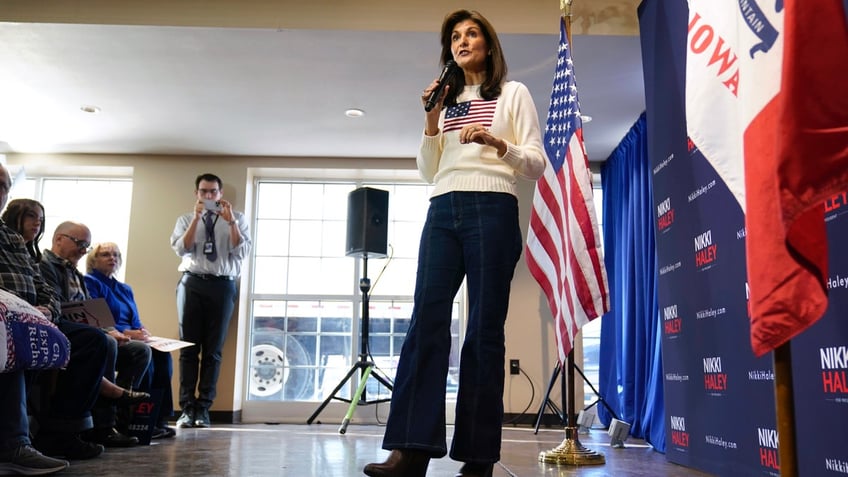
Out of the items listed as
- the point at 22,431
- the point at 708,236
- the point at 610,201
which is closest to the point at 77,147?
the point at 22,431

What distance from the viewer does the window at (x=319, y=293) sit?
5230mm

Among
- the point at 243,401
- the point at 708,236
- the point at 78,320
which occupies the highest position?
the point at 708,236

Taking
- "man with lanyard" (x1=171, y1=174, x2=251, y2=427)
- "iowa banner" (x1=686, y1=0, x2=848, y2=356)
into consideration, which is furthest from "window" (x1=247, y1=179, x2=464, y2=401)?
"iowa banner" (x1=686, y1=0, x2=848, y2=356)

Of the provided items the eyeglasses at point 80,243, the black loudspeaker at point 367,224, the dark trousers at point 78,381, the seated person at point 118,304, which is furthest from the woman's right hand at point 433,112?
the black loudspeaker at point 367,224

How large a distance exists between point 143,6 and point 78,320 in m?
1.59

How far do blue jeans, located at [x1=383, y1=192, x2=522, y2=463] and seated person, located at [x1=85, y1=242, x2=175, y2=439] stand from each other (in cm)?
217

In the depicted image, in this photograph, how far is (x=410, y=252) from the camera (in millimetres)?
5414

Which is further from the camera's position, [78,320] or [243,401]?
[243,401]

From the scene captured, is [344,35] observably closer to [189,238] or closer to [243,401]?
[189,238]

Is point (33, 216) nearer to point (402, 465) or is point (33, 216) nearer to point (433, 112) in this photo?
point (433, 112)

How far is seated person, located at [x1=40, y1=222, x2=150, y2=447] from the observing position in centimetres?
274

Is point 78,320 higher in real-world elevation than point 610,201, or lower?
lower

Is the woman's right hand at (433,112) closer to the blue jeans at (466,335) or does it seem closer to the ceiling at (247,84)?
the blue jeans at (466,335)

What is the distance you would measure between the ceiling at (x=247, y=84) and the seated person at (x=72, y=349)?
1250 millimetres
